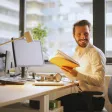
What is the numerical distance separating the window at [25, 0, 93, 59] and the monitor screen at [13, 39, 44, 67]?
0.99 metres

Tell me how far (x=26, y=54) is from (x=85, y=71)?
0.79 meters

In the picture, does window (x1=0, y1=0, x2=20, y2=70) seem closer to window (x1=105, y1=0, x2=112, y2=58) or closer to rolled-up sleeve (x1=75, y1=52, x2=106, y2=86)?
window (x1=105, y1=0, x2=112, y2=58)

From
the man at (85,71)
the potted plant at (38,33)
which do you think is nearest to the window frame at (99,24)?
the potted plant at (38,33)

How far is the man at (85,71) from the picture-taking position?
93.3 inches

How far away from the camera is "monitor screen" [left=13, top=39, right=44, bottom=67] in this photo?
289 centimetres

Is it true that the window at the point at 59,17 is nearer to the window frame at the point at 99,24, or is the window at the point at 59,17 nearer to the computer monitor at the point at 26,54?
the window frame at the point at 99,24

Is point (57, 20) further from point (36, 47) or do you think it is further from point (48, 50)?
point (36, 47)

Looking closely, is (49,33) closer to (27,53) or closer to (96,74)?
(27,53)

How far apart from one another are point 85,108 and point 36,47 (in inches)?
46.1

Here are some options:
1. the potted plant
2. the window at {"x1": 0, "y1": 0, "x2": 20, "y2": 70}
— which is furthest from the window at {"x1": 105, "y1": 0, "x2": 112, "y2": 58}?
the window at {"x1": 0, "y1": 0, "x2": 20, "y2": 70}

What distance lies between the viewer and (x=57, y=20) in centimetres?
422

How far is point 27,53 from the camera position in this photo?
3.05 metres

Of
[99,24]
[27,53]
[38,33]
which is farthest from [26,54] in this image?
[99,24]

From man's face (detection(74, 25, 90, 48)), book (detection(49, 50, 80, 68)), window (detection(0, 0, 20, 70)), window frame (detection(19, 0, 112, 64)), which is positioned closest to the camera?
book (detection(49, 50, 80, 68))
